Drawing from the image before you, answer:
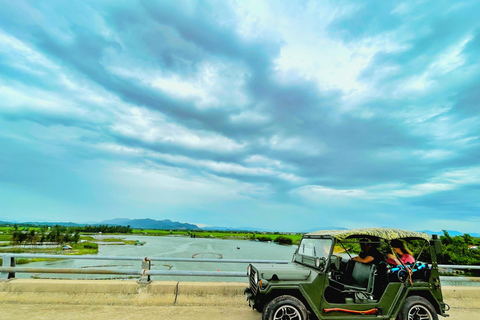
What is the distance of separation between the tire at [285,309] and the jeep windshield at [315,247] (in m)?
1.02

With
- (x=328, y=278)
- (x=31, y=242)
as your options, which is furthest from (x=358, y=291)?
(x=31, y=242)

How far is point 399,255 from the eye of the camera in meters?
6.05

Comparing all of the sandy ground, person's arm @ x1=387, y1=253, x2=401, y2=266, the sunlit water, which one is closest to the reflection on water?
the sunlit water

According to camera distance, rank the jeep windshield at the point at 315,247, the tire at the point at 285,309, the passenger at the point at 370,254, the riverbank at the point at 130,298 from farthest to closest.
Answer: the riverbank at the point at 130,298 < the passenger at the point at 370,254 < the jeep windshield at the point at 315,247 < the tire at the point at 285,309

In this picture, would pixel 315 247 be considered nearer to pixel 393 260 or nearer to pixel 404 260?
pixel 393 260

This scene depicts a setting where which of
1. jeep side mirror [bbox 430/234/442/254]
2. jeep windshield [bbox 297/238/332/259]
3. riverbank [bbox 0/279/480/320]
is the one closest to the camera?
jeep windshield [bbox 297/238/332/259]

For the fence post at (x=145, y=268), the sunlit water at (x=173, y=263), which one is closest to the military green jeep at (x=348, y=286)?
the fence post at (x=145, y=268)

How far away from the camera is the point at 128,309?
6434mm

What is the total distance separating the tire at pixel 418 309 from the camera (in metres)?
5.52

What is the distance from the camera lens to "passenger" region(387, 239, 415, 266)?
5895 mm

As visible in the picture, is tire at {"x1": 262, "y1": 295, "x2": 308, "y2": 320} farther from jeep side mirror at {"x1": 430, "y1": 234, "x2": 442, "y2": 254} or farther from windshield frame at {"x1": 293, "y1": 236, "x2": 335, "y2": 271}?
jeep side mirror at {"x1": 430, "y1": 234, "x2": 442, "y2": 254}

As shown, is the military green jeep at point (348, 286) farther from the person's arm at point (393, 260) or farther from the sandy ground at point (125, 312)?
the sandy ground at point (125, 312)

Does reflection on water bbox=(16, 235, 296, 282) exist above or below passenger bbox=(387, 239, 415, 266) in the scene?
below

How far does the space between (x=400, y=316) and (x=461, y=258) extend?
1810 inches
